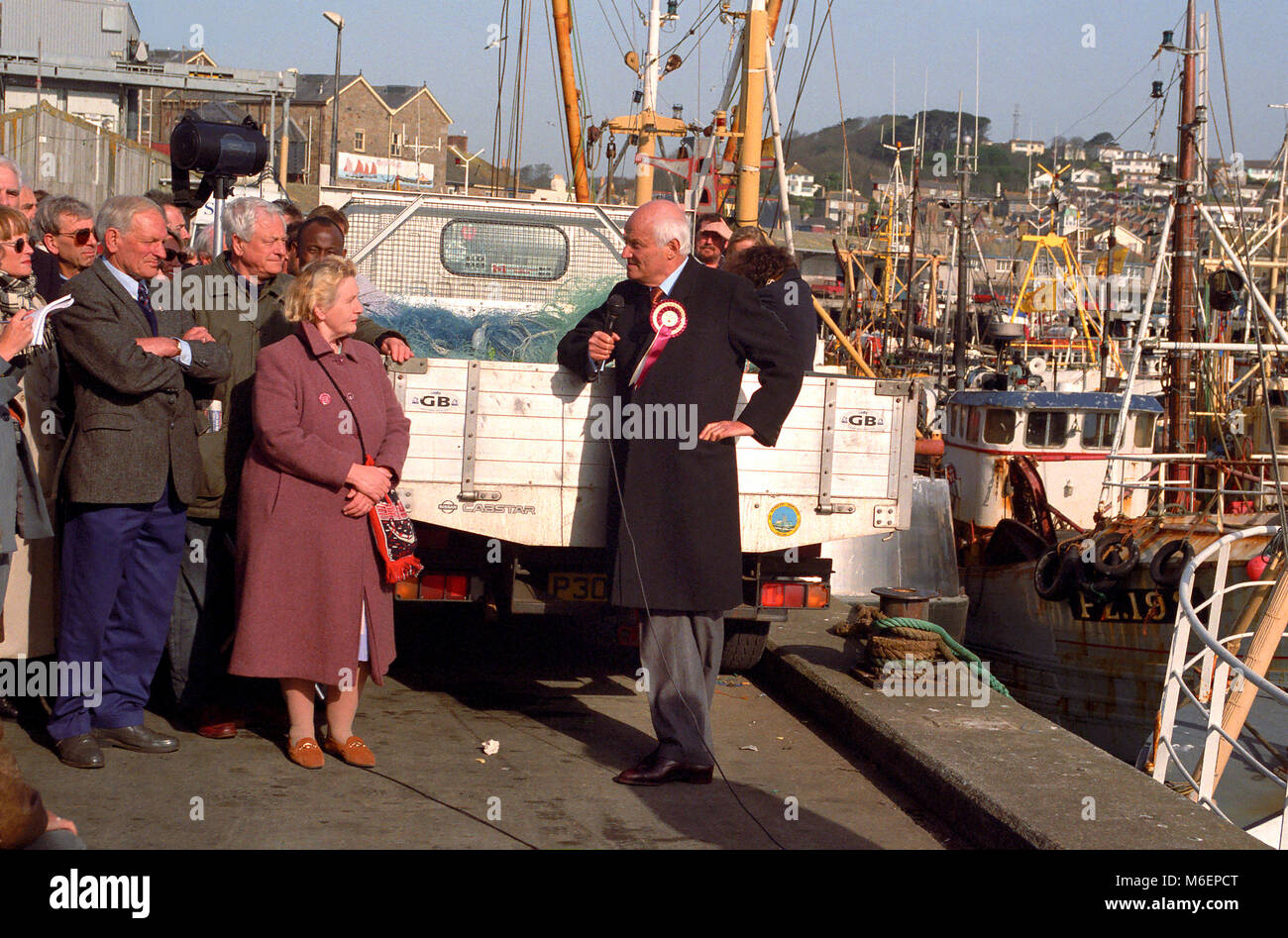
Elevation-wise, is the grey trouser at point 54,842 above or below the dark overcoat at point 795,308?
below

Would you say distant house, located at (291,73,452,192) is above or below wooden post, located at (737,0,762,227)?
above

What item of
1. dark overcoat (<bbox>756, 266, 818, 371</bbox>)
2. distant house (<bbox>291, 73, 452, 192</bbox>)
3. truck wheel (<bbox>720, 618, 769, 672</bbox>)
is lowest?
truck wheel (<bbox>720, 618, 769, 672</bbox>)

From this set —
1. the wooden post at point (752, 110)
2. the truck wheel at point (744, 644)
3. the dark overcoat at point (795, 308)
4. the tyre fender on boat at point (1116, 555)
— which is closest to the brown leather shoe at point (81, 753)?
the truck wheel at point (744, 644)

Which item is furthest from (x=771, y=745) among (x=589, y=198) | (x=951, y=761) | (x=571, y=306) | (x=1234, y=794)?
(x=589, y=198)

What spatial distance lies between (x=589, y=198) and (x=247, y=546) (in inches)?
571

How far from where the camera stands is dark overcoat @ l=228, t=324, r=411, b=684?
5.22 metres

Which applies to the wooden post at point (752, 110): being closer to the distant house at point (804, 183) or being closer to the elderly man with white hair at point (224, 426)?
the elderly man with white hair at point (224, 426)

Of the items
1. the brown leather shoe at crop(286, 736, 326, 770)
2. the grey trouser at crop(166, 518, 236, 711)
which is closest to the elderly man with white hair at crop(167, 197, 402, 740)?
the grey trouser at crop(166, 518, 236, 711)

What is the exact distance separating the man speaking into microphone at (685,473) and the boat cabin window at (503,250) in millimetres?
3636

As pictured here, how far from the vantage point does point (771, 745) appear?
6.26 m

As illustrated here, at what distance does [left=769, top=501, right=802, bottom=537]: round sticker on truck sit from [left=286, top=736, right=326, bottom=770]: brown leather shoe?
2.21 meters

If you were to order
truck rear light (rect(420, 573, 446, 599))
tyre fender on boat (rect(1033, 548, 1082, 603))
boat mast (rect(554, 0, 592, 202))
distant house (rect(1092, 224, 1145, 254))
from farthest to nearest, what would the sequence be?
1. distant house (rect(1092, 224, 1145, 254))
2. boat mast (rect(554, 0, 592, 202))
3. tyre fender on boat (rect(1033, 548, 1082, 603))
4. truck rear light (rect(420, 573, 446, 599))

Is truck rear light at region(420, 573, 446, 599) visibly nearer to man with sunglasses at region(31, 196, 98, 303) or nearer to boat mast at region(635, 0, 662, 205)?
man with sunglasses at region(31, 196, 98, 303)

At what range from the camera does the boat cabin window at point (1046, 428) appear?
1823cm
